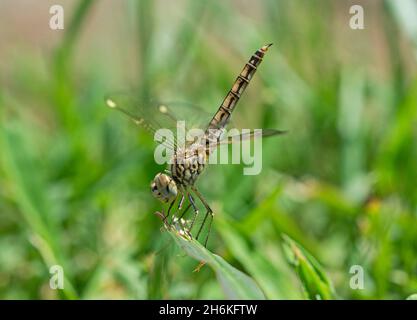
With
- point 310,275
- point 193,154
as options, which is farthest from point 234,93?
point 310,275

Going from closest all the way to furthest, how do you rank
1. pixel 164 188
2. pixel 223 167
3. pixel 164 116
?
pixel 164 188, pixel 164 116, pixel 223 167

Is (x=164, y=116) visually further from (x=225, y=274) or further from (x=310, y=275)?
(x=225, y=274)

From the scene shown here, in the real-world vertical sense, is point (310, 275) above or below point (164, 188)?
below

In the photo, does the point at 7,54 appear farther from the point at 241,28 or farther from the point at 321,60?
the point at 321,60

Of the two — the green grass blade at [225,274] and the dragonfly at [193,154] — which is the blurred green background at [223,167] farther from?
the green grass blade at [225,274]

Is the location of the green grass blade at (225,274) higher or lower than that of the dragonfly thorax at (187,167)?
lower

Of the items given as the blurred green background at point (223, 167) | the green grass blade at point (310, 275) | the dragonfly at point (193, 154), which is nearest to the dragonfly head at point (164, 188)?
the dragonfly at point (193, 154)

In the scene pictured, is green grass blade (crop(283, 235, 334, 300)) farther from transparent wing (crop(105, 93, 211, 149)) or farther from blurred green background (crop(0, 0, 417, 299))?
transparent wing (crop(105, 93, 211, 149))
